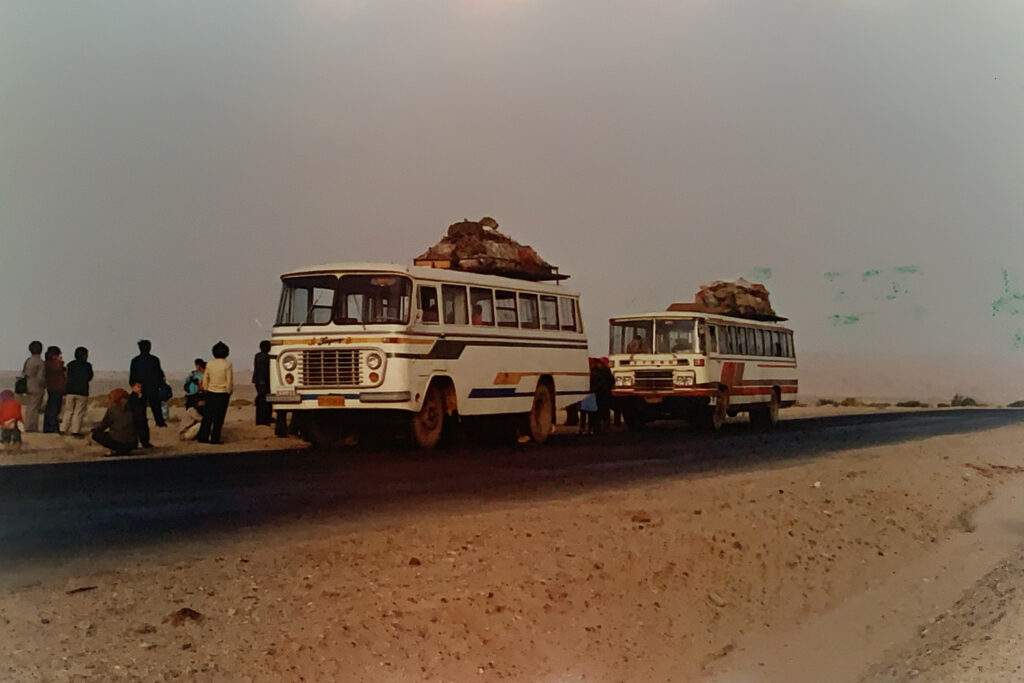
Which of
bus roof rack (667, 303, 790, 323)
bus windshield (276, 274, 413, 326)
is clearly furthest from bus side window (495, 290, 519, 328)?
bus roof rack (667, 303, 790, 323)

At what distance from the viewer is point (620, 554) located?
1059cm

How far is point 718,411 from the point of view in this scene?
28.8 m

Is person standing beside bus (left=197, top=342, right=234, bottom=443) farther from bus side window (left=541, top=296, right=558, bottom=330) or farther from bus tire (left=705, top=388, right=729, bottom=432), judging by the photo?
bus tire (left=705, top=388, right=729, bottom=432)

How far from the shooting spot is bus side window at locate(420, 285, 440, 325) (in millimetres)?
18264

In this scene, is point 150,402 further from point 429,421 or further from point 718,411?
Result: point 718,411

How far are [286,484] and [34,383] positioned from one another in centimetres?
948

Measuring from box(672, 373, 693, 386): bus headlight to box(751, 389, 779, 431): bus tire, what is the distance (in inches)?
230

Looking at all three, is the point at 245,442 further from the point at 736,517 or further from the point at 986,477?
the point at 986,477

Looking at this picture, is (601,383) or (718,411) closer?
(601,383)

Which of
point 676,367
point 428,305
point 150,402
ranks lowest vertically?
point 150,402

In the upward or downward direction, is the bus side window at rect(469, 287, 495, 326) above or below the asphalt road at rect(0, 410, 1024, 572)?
above

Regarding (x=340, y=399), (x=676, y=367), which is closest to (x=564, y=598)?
(x=340, y=399)

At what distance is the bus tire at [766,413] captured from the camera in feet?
109

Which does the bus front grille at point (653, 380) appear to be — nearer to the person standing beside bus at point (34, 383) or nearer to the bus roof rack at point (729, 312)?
the bus roof rack at point (729, 312)
